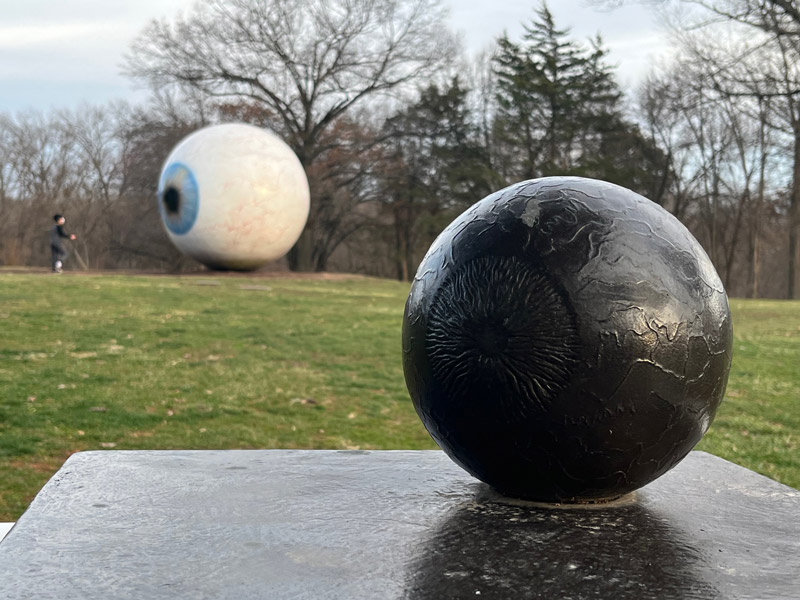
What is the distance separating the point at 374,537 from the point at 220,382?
6281 millimetres

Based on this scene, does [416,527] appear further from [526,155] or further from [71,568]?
[526,155]

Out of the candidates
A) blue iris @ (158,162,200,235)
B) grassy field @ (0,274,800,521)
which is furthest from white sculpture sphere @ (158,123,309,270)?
grassy field @ (0,274,800,521)

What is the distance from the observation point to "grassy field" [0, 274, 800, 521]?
23.1 ft

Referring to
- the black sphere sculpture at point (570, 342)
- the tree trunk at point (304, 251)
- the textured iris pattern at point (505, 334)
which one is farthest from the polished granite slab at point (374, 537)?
the tree trunk at point (304, 251)

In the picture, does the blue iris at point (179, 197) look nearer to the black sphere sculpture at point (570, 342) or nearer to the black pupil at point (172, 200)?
the black pupil at point (172, 200)

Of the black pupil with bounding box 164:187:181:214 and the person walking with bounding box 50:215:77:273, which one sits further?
the person walking with bounding box 50:215:77:273

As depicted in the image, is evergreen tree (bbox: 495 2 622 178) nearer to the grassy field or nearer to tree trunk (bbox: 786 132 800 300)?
tree trunk (bbox: 786 132 800 300)

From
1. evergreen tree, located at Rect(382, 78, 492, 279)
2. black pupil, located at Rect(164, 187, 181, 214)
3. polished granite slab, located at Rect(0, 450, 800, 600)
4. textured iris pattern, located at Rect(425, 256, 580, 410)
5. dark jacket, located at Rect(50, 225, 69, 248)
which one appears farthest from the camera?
evergreen tree, located at Rect(382, 78, 492, 279)

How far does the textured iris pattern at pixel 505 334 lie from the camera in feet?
10.0

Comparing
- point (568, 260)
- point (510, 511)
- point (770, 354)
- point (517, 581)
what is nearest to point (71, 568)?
point (517, 581)

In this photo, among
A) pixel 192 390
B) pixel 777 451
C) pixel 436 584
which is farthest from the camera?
pixel 192 390

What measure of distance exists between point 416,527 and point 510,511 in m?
0.45

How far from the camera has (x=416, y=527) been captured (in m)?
3.19

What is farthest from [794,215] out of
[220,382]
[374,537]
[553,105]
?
[374,537]
